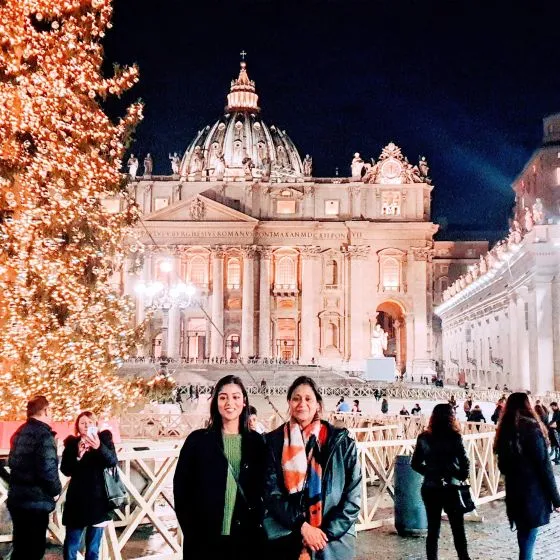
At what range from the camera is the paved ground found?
7992 mm

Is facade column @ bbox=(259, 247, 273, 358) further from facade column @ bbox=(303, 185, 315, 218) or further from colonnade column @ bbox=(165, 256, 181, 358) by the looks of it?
colonnade column @ bbox=(165, 256, 181, 358)

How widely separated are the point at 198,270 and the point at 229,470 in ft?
222

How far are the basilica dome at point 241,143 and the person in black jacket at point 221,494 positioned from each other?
3468 inches

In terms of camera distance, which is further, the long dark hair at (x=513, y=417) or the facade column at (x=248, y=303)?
the facade column at (x=248, y=303)

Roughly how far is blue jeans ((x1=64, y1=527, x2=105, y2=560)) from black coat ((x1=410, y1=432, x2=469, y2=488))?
286 cm

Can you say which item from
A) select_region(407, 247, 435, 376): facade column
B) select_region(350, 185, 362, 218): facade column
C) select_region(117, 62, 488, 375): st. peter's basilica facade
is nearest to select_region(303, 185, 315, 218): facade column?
select_region(117, 62, 488, 375): st. peter's basilica facade

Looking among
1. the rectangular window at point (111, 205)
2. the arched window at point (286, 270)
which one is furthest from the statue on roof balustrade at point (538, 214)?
the arched window at point (286, 270)

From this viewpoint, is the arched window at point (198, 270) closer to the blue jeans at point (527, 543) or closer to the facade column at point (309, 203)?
the facade column at point (309, 203)

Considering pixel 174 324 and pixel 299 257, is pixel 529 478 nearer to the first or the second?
pixel 299 257

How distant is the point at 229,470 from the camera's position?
4.51m

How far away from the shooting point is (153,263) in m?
70.8

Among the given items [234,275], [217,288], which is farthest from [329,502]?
[234,275]

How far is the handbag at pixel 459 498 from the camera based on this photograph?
6.87 m

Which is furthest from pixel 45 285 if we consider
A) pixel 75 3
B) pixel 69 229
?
pixel 75 3
